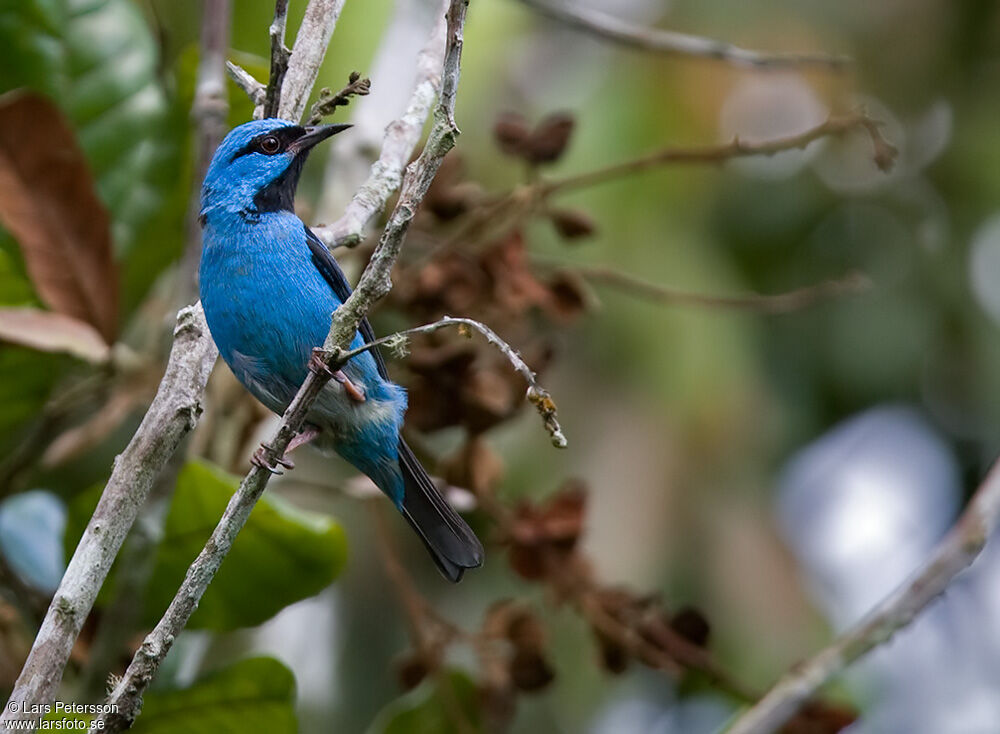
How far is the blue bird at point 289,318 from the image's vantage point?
293cm

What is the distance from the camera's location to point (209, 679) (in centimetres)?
325

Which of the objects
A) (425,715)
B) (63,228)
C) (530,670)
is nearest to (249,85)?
(63,228)

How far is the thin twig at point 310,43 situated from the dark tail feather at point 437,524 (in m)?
0.93

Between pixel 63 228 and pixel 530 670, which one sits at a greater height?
pixel 63 228

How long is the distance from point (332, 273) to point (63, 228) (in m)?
1.04

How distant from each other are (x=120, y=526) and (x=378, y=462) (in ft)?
3.14

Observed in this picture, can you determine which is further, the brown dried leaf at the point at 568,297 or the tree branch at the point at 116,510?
the brown dried leaf at the point at 568,297

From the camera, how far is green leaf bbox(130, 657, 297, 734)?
10.6 feet

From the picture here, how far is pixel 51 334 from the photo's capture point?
3.34 m

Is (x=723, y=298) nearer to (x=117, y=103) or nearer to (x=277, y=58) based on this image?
(x=277, y=58)

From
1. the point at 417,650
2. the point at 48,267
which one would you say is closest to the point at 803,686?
the point at 417,650

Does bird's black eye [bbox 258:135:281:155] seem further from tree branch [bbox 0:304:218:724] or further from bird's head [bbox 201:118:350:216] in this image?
tree branch [bbox 0:304:218:724]

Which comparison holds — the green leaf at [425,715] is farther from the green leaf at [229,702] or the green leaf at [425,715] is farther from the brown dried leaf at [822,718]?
the brown dried leaf at [822,718]

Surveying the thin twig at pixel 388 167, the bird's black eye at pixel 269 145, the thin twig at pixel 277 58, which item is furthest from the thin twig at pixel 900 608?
the bird's black eye at pixel 269 145
